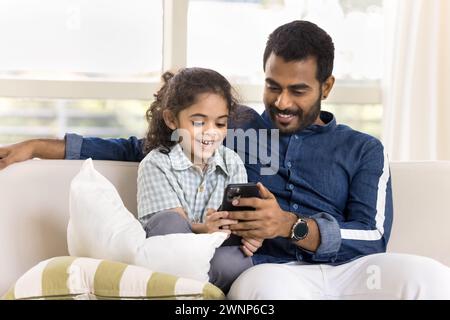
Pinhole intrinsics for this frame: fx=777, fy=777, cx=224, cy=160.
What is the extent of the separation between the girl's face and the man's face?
18 cm

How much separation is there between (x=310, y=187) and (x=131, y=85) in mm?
1443

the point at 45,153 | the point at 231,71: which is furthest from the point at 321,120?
the point at 231,71

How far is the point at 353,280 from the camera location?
194cm

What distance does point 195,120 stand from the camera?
6.70ft

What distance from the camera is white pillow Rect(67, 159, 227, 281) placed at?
1.82 metres

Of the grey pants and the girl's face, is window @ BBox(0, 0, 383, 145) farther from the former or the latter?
the grey pants

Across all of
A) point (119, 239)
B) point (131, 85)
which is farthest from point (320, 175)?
point (131, 85)

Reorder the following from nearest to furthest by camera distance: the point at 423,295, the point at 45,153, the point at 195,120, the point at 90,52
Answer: the point at 423,295 → the point at 195,120 → the point at 45,153 → the point at 90,52

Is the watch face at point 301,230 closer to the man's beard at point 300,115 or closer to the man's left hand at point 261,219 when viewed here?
the man's left hand at point 261,219

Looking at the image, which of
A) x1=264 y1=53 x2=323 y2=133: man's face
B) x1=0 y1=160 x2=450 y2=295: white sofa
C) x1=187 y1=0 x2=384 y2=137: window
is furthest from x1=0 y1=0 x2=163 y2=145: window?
x1=264 y1=53 x2=323 y2=133: man's face

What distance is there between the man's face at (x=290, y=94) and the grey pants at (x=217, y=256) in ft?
1.43

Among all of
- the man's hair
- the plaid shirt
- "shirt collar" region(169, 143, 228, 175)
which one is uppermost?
the man's hair

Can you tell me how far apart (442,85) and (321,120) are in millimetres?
1465
